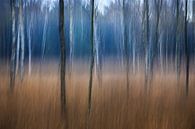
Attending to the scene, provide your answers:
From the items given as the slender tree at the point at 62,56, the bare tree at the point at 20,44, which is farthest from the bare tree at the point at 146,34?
the bare tree at the point at 20,44

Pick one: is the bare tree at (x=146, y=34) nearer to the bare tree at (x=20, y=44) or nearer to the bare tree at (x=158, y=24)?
the bare tree at (x=158, y=24)

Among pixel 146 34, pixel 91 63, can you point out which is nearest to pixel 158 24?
pixel 146 34

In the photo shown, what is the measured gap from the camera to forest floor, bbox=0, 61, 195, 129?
7.31 feet

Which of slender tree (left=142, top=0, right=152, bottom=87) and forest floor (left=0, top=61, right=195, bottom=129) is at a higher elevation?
slender tree (left=142, top=0, right=152, bottom=87)

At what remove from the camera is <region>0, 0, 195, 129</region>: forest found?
7.30 feet

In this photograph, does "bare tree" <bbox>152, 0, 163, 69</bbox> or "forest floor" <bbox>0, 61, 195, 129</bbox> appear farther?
"bare tree" <bbox>152, 0, 163, 69</bbox>

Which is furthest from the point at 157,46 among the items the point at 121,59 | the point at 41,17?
the point at 41,17

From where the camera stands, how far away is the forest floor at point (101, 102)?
223 centimetres

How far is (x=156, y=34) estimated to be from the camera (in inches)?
99.0

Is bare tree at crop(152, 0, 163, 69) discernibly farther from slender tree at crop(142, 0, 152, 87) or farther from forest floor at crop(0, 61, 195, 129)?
forest floor at crop(0, 61, 195, 129)

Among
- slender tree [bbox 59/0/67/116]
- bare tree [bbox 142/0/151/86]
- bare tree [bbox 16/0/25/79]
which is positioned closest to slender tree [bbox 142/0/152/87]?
bare tree [bbox 142/0/151/86]

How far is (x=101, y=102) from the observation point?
2365mm

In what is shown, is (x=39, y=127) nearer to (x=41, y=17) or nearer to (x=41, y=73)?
(x=41, y=73)

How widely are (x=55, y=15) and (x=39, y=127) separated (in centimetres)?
61
